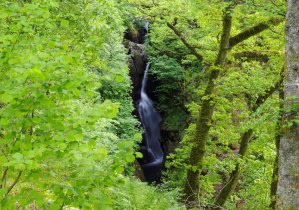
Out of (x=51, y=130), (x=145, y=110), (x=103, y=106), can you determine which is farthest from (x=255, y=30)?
(x=145, y=110)

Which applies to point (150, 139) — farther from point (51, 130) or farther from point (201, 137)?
point (51, 130)

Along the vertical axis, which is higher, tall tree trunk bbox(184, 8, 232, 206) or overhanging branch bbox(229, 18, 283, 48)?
overhanging branch bbox(229, 18, 283, 48)

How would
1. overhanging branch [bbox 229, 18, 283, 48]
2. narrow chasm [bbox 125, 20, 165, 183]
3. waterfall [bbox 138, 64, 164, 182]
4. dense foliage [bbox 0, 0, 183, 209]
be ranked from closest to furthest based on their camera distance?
dense foliage [bbox 0, 0, 183, 209]
overhanging branch [bbox 229, 18, 283, 48]
waterfall [bbox 138, 64, 164, 182]
narrow chasm [bbox 125, 20, 165, 183]

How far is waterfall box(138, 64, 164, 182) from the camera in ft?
68.8

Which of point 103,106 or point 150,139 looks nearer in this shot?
point 103,106

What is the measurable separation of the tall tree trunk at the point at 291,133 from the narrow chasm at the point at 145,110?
56.4 ft

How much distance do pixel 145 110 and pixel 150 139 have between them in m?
2.12

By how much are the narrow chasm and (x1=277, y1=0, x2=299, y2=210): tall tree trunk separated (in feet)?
56.4

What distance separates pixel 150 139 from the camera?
2284 cm

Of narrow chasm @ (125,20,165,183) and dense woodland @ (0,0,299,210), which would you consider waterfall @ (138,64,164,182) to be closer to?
narrow chasm @ (125,20,165,183)

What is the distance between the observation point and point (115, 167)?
10.5 feet

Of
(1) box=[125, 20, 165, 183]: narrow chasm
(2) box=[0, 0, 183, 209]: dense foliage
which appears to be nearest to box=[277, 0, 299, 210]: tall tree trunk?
(2) box=[0, 0, 183, 209]: dense foliage

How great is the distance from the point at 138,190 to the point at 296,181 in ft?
12.4

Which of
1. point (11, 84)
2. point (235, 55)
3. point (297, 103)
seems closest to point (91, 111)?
point (11, 84)
